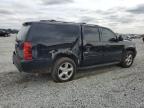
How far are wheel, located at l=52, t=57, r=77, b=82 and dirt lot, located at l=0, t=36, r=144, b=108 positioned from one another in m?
0.20

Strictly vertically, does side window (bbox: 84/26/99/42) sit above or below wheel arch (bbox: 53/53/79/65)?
above

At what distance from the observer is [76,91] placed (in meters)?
4.85

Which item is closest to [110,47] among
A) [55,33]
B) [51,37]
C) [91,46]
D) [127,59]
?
[91,46]

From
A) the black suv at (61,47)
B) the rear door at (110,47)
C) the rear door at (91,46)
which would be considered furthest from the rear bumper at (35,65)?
the rear door at (110,47)

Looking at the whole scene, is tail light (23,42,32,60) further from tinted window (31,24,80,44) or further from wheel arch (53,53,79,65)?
wheel arch (53,53,79,65)

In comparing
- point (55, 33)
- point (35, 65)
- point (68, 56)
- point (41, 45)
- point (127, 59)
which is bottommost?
point (127, 59)

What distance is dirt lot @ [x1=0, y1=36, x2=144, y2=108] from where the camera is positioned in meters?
4.07

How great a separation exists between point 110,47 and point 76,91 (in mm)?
2774

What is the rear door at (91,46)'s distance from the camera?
6102 millimetres

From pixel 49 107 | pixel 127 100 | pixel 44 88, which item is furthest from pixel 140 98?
pixel 44 88

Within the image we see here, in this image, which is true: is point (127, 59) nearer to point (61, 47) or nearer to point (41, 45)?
point (61, 47)

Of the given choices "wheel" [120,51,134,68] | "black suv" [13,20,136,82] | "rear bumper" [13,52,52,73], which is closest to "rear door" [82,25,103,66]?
"black suv" [13,20,136,82]

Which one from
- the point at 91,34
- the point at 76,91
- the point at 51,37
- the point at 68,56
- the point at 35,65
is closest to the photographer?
the point at 76,91

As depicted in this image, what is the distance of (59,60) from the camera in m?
5.53
